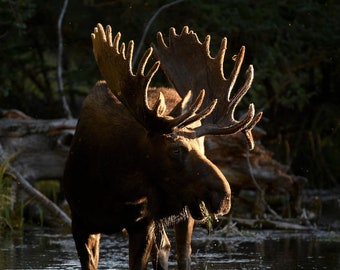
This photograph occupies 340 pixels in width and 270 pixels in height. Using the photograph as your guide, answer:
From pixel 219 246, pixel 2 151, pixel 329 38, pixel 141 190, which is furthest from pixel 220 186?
pixel 329 38

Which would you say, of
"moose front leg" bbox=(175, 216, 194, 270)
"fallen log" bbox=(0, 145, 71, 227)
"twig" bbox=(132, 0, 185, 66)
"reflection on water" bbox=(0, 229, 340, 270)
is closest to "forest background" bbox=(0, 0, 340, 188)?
"twig" bbox=(132, 0, 185, 66)

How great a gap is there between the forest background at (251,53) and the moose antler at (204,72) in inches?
226

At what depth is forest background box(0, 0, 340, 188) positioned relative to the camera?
15328mm

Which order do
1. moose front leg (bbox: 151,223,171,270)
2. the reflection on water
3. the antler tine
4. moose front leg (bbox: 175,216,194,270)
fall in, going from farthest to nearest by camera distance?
the reflection on water < moose front leg (bbox: 175,216,194,270) < moose front leg (bbox: 151,223,171,270) < the antler tine

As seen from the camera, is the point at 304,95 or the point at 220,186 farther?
the point at 304,95

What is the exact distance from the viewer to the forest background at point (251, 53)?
1533 cm

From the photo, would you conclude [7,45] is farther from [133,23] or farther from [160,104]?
[160,104]

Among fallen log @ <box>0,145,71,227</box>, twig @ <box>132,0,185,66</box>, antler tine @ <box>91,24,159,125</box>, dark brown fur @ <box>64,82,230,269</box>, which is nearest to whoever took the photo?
dark brown fur @ <box>64,82,230,269</box>

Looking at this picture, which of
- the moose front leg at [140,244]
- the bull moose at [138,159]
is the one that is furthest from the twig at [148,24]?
the moose front leg at [140,244]

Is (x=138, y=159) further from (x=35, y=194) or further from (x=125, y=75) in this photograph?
(x=35, y=194)

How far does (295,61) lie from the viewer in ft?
52.7

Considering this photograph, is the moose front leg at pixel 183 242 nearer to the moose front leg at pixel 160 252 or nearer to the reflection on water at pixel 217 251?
the moose front leg at pixel 160 252

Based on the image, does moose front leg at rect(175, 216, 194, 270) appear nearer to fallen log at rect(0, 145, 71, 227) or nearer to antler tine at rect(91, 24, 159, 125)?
antler tine at rect(91, 24, 159, 125)

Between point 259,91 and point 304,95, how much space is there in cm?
126
